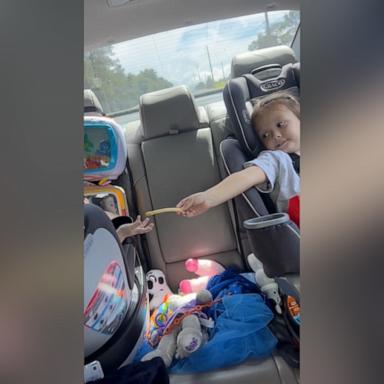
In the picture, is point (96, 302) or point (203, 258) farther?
point (203, 258)

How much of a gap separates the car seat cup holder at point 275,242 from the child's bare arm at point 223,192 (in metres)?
0.07

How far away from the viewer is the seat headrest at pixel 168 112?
651 mm

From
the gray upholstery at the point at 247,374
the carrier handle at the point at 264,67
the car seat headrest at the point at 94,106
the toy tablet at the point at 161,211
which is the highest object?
the carrier handle at the point at 264,67

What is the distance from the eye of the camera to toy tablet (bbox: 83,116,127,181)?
1.90ft

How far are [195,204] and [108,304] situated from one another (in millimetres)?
249

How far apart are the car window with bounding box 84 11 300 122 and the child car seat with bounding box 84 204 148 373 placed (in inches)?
9.4

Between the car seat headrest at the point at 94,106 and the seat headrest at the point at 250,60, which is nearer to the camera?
the car seat headrest at the point at 94,106

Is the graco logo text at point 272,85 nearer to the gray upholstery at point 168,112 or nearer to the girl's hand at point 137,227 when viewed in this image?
the gray upholstery at point 168,112

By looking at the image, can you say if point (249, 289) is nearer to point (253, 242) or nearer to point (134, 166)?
point (253, 242)

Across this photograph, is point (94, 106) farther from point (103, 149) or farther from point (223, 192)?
point (223, 192)

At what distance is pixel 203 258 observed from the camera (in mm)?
775

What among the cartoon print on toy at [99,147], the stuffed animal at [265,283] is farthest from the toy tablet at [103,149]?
the stuffed animal at [265,283]
